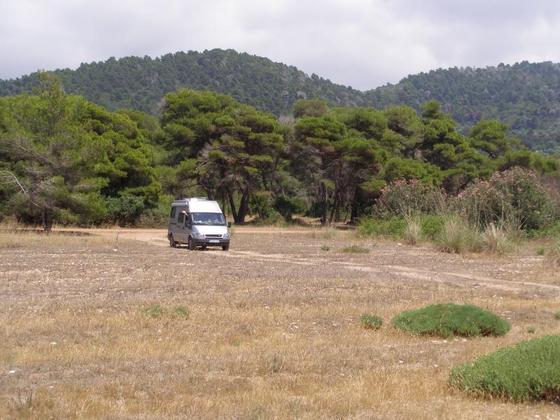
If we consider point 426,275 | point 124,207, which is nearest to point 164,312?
point 426,275

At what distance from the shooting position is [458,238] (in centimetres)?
3017

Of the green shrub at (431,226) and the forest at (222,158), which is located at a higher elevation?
the forest at (222,158)

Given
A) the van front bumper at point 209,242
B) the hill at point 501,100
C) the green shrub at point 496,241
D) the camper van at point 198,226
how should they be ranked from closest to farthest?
1. the green shrub at point 496,241
2. the van front bumper at point 209,242
3. the camper van at point 198,226
4. the hill at point 501,100

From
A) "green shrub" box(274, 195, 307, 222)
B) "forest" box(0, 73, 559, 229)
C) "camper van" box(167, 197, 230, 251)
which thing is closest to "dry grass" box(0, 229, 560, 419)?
"camper van" box(167, 197, 230, 251)

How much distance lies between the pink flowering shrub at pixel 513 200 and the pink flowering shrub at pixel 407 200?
3281 millimetres

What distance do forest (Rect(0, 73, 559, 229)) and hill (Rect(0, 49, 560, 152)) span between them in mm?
47813

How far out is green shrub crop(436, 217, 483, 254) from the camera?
29.8m

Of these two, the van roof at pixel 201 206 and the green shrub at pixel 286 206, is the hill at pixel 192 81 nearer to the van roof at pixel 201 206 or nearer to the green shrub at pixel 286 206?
the green shrub at pixel 286 206

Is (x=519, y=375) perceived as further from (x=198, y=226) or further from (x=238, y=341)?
(x=198, y=226)

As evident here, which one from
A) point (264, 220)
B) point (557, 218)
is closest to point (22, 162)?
point (264, 220)

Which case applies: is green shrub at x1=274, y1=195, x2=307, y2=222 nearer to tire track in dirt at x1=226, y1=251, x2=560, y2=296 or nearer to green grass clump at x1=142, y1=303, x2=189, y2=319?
tire track in dirt at x1=226, y1=251, x2=560, y2=296

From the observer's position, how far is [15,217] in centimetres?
4272

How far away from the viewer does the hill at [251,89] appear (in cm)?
12069

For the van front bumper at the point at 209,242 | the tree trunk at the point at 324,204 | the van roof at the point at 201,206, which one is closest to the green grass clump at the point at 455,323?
the van front bumper at the point at 209,242
